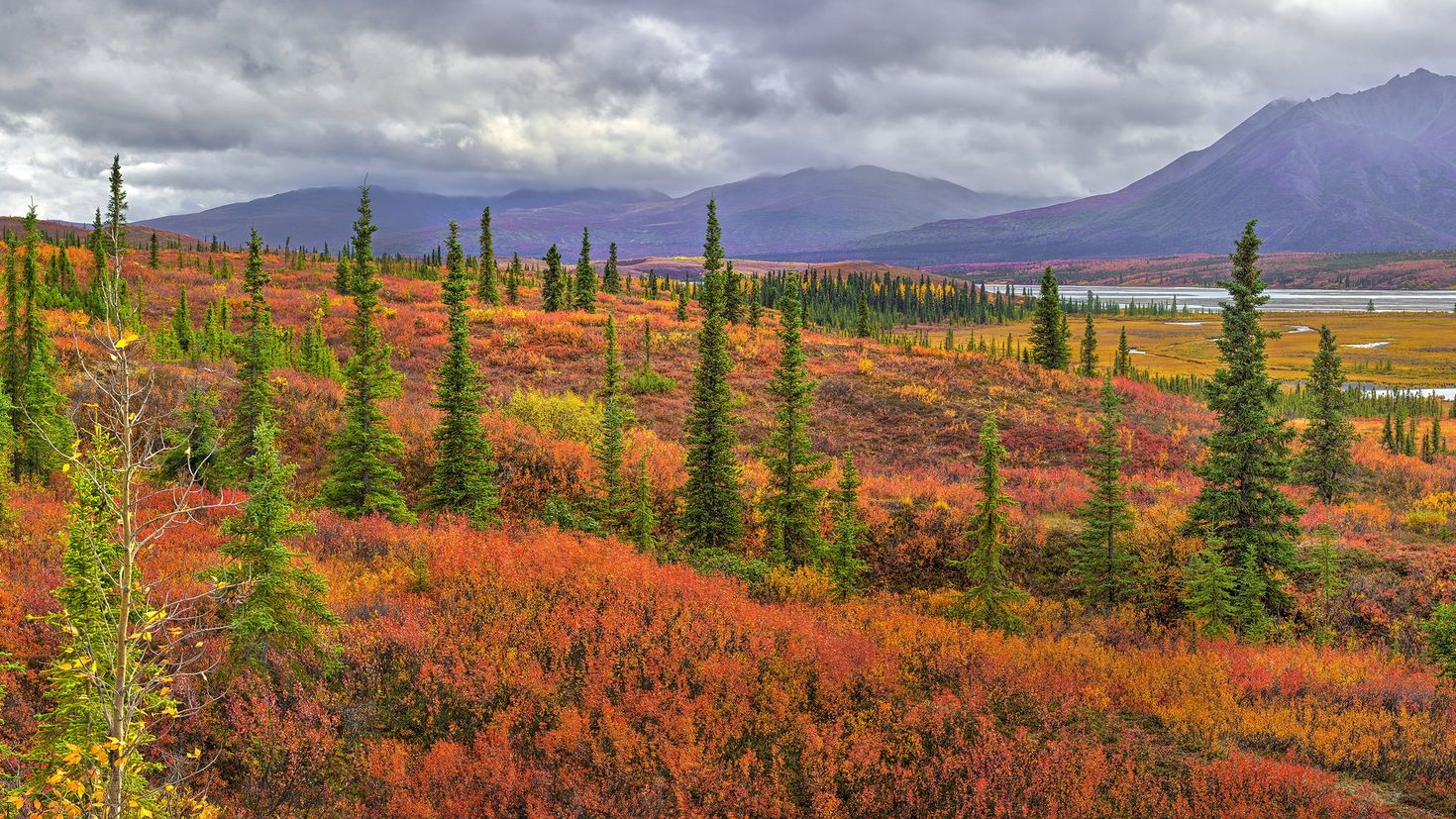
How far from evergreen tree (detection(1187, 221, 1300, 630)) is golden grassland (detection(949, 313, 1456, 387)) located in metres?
101

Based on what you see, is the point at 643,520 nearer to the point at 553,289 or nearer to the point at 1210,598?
the point at 1210,598

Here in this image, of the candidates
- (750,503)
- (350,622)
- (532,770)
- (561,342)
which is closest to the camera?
(532,770)

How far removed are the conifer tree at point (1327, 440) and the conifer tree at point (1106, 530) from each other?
18.4 metres

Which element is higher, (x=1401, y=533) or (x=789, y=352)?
(x=789, y=352)

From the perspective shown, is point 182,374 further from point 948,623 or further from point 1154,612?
point 1154,612

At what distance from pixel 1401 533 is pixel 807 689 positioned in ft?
82.6

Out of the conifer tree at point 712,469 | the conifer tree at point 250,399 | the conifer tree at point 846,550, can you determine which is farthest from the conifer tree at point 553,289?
the conifer tree at point 846,550

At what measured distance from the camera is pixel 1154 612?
20.4 metres

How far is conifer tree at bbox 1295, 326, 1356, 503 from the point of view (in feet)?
105

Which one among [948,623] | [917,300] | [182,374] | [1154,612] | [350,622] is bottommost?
[1154,612]

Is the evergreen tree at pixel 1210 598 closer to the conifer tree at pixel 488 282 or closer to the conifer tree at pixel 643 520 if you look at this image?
the conifer tree at pixel 643 520

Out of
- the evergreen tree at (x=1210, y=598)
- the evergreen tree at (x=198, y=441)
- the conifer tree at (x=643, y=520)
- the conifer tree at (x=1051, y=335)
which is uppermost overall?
the conifer tree at (x=1051, y=335)

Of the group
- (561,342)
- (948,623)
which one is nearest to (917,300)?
(561,342)

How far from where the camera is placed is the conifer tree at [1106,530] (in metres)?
19.1
